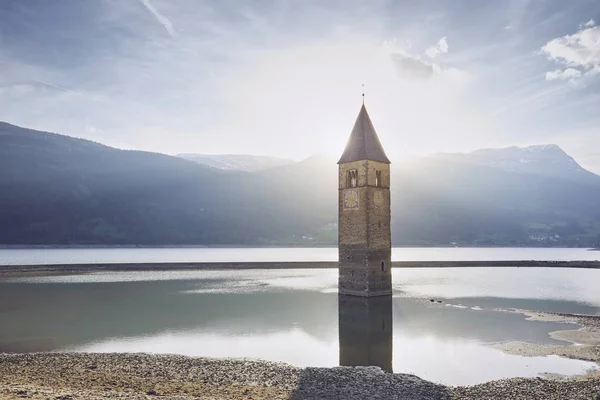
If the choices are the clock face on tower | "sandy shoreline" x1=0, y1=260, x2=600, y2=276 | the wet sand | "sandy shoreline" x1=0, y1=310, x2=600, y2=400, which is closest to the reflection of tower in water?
"sandy shoreline" x1=0, y1=310, x2=600, y2=400

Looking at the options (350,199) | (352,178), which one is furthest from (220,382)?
(352,178)

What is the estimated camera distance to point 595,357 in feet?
75.5

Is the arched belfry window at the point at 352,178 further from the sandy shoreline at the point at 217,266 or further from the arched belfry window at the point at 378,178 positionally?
the sandy shoreline at the point at 217,266

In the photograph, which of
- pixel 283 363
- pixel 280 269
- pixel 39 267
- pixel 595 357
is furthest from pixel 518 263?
pixel 39 267

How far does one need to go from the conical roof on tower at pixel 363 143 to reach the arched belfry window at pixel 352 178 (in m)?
1.25

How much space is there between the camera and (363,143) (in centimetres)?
4431

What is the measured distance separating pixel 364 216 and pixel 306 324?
13896 mm

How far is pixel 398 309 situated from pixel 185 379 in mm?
24445

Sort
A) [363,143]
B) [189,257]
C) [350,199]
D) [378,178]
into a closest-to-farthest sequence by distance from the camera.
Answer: [350,199], [363,143], [378,178], [189,257]

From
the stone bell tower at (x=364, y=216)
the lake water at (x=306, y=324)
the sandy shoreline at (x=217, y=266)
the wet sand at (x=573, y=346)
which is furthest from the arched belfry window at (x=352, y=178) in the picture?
the sandy shoreline at (x=217, y=266)

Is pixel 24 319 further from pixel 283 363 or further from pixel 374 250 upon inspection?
pixel 374 250

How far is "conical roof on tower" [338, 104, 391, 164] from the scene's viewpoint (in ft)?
144

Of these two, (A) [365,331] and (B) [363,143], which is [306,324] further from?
(B) [363,143]

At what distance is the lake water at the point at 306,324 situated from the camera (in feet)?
75.8
